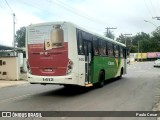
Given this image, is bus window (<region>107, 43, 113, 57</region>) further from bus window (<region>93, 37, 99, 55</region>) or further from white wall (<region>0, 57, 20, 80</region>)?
white wall (<region>0, 57, 20, 80</region>)

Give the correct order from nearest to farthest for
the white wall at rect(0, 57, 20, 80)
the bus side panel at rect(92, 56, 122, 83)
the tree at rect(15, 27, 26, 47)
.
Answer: the bus side panel at rect(92, 56, 122, 83) → the white wall at rect(0, 57, 20, 80) → the tree at rect(15, 27, 26, 47)

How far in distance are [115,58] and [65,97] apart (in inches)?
368

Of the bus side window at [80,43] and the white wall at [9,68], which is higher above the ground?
the bus side window at [80,43]

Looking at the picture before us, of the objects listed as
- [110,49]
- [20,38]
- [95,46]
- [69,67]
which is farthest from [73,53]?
[20,38]

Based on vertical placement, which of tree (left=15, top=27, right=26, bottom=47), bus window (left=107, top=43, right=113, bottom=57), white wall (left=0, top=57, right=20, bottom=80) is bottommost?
white wall (left=0, top=57, right=20, bottom=80)

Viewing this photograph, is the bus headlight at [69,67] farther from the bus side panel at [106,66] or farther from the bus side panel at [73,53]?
the bus side panel at [106,66]

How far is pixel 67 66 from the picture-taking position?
46.3 ft

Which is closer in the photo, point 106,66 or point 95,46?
point 95,46

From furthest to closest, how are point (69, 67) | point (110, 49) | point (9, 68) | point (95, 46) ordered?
point (9, 68)
point (110, 49)
point (95, 46)
point (69, 67)

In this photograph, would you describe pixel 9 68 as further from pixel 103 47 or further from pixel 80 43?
pixel 80 43

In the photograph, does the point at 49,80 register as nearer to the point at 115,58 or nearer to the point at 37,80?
the point at 37,80

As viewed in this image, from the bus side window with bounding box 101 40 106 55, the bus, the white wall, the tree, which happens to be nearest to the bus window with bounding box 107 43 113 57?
the bus side window with bounding box 101 40 106 55

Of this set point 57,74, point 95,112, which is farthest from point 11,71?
point 95,112

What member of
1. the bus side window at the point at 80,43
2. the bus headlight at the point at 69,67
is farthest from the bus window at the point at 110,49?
the bus headlight at the point at 69,67
